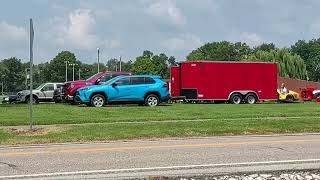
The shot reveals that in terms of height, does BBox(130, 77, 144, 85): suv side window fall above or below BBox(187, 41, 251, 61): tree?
below

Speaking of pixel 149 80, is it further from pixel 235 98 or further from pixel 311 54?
pixel 311 54

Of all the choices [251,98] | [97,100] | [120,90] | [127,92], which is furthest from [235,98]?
[97,100]

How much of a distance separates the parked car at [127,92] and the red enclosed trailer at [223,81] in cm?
638

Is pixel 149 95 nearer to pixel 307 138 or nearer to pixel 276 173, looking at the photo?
pixel 307 138

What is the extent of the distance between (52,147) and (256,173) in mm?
5838

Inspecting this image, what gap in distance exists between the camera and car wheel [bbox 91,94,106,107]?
26172mm

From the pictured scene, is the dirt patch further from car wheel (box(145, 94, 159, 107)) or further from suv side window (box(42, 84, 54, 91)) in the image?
suv side window (box(42, 84, 54, 91))

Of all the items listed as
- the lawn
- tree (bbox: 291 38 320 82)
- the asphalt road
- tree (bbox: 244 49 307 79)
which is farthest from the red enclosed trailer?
tree (bbox: 291 38 320 82)

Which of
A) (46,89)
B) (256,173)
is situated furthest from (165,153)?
(46,89)

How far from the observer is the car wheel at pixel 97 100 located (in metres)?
26.2

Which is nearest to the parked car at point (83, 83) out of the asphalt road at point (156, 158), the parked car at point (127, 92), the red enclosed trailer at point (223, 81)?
the parked car at point (127, 92)

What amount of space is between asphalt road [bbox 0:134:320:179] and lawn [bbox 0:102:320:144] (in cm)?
150

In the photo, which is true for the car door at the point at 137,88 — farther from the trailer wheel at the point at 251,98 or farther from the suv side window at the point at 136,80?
the trailer wheel at the point at 251,98

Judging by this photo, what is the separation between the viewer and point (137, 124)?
58.4 ft
